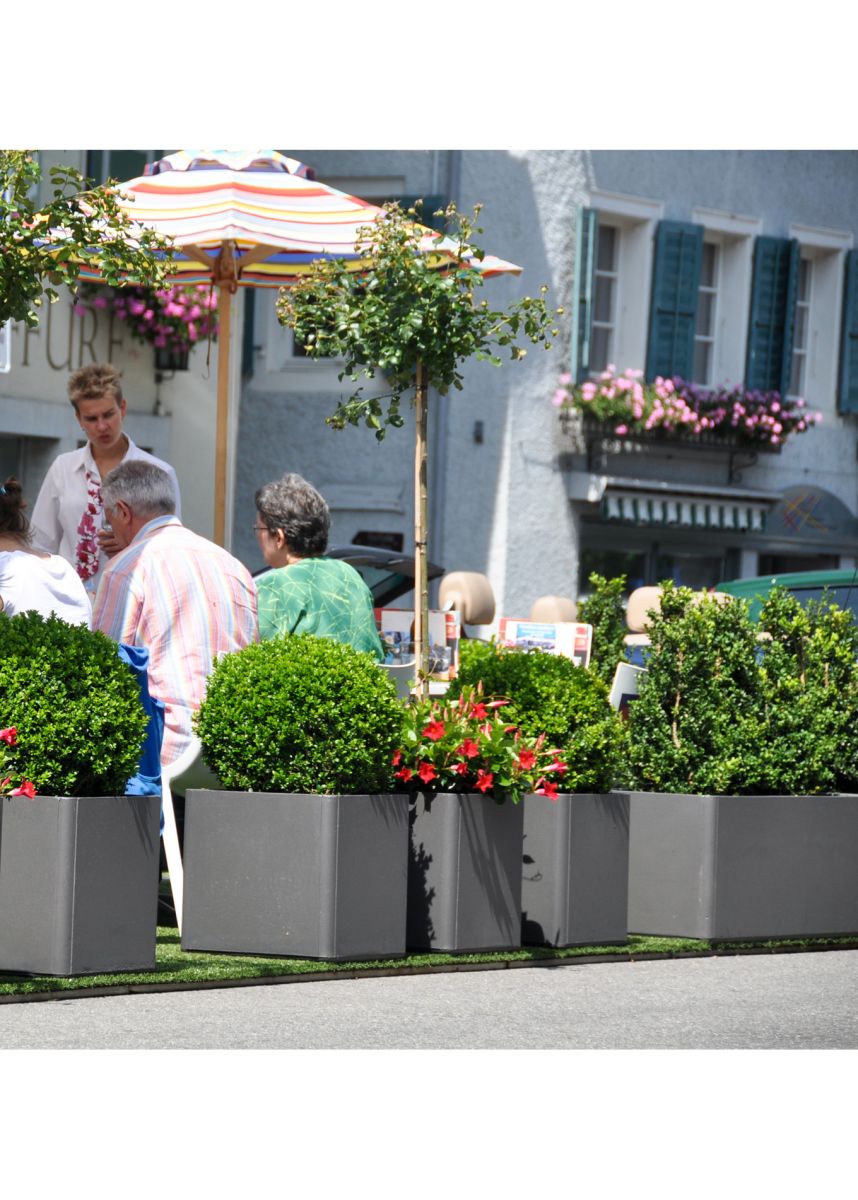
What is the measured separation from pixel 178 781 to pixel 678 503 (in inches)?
579

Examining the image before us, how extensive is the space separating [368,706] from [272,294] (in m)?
14.4

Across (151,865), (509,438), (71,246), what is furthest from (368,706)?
(509,438)

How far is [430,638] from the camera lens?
938 cm

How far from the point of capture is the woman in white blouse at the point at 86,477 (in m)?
8.92

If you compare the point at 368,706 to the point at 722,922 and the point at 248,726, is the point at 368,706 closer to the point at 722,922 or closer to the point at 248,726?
the point at 248,726

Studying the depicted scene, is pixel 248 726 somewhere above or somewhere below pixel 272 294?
below

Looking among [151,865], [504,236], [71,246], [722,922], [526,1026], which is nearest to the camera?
[526,1026]

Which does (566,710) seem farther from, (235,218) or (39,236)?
(235,218)

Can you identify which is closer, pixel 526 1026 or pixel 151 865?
pixel 526 1026

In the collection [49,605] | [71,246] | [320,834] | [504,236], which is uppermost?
[504,236]

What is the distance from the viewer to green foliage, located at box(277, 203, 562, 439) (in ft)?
27.1

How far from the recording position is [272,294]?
20641 millimetres

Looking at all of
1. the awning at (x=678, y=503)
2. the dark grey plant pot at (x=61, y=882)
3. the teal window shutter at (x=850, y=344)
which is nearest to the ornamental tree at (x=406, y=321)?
the dark grey plant pot at (x=61, y=882)

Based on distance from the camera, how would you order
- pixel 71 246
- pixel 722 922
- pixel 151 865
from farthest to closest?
pixel 722 922 → pixel 71 246 → pixel 151 865
